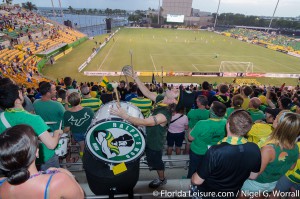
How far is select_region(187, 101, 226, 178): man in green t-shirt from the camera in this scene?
391cm

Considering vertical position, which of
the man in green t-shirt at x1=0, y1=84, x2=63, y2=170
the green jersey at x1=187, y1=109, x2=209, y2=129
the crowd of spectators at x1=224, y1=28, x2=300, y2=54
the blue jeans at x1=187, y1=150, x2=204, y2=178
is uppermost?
the man in green t-shirt at x1=0, y1=84, x2=63, y2=170

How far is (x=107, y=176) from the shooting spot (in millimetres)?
3109

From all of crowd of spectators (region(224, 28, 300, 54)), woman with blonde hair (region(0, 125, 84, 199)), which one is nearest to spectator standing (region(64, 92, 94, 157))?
woman with blonde hair (region(0, 125, 84, 199))

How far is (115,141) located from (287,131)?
2480 millimetres

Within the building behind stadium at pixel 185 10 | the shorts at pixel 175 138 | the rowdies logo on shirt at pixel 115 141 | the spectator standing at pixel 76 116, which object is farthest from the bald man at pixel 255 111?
the building behind stadium at pixel 185 10

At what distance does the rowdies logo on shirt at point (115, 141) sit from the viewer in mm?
2943

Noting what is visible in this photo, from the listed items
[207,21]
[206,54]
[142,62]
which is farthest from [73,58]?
[207,21]

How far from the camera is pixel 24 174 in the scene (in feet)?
5.91

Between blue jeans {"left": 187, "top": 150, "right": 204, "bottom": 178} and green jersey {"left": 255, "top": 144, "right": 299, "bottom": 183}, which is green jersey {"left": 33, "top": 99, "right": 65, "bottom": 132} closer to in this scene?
blue jeans {"left": 187, "top": 150, "right": 204, "bottom": 178}

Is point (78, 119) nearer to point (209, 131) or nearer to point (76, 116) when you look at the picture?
point (76, 116)

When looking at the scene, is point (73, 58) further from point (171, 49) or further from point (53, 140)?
point (53, 140)

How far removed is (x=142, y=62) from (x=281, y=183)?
29.2m

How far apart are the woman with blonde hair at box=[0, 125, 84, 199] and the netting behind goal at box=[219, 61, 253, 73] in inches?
1169

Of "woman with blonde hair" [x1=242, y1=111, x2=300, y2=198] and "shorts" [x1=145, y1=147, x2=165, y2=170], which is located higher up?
"woman with blonde hair" [x1=242, y1=111, x2=300, y2=198]
